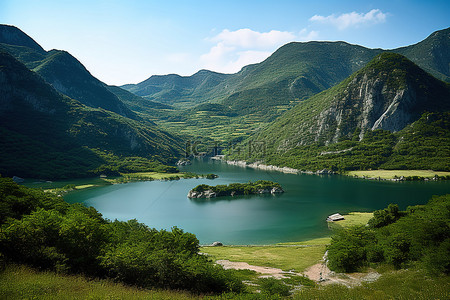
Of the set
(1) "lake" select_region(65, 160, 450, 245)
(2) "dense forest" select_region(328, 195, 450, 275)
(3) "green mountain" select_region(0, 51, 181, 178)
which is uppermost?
(3) "green mountain" select_region(0, 51, 181, 178)

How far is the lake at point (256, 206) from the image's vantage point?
2318 inches

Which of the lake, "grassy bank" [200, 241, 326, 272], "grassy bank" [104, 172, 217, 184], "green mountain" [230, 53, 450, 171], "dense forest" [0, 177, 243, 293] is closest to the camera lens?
"dense forest" [0, 177, 243, 293]

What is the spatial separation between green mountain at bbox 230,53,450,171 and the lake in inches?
1404

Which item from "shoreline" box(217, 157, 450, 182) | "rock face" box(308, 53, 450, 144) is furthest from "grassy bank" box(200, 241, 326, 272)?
"rock face" box(308, 53, 450, 144)

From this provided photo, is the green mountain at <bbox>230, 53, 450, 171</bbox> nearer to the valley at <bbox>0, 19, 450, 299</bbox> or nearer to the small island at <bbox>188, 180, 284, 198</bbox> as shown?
the valley at <bbox>0, 19, 450, 299</bbox>

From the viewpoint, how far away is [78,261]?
17.2 m

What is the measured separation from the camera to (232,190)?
101 meters

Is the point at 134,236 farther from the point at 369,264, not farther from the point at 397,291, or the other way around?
the point at 369,264

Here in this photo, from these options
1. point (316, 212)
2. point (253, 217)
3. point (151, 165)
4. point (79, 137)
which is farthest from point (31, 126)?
point (316, 212)

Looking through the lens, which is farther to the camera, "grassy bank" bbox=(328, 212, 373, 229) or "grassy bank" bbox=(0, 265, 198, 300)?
"grassy bank" bbox=(328, 212, 373, 229)

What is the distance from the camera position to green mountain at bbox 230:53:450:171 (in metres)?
145

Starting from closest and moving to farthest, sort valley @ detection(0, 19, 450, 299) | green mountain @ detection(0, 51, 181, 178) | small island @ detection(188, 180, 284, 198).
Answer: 1. valley @ detection(0, 19, 450, 299)
2. small island @ detection(188, 180, 284, 198)
3. green mountain @ detection(0, 51, 181, 178)

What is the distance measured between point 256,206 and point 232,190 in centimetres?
1923

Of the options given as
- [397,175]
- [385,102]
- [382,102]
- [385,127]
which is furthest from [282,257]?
[382,102]
